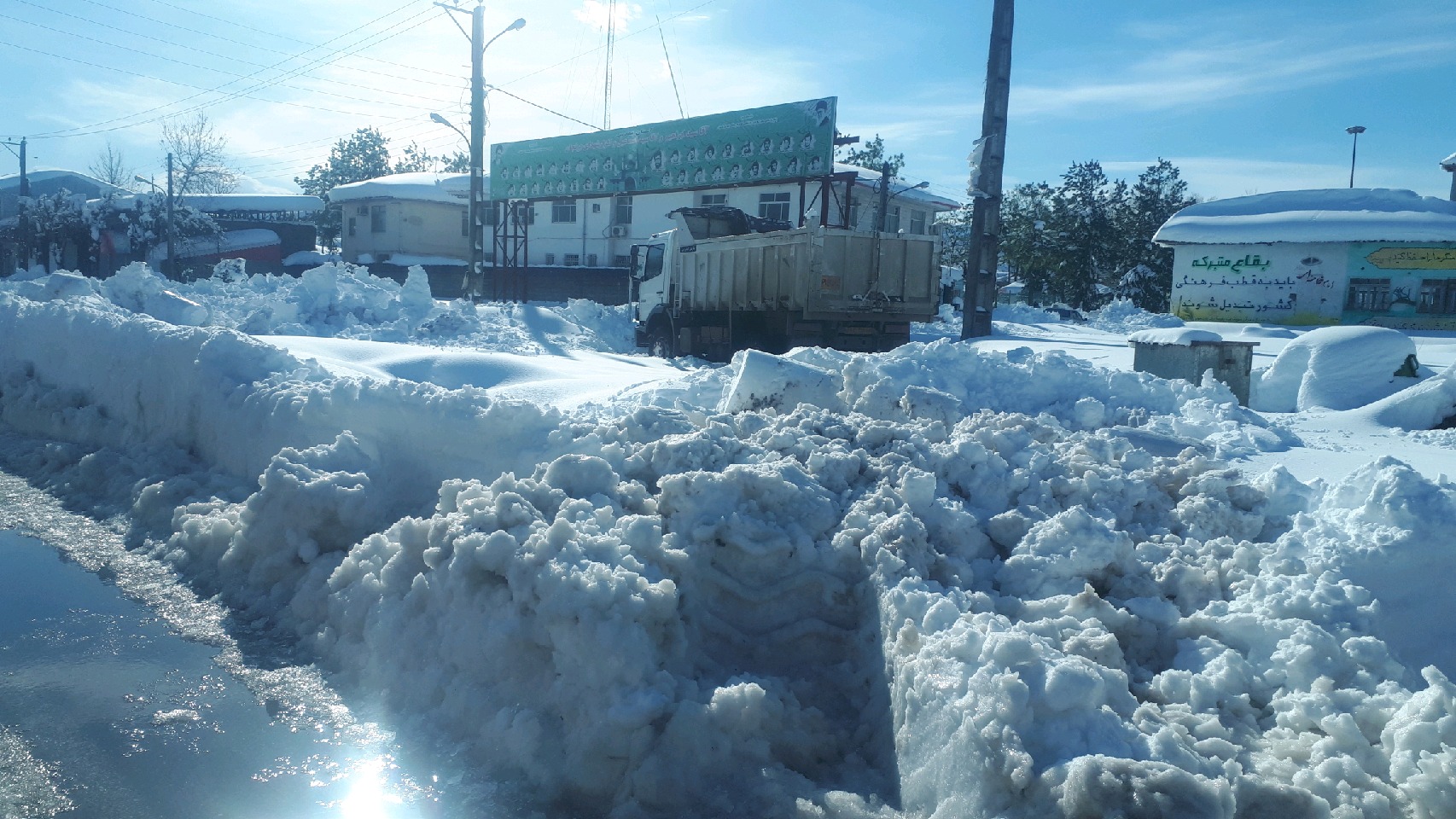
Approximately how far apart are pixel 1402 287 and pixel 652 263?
16.5 meters

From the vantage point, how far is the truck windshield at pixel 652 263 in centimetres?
1939

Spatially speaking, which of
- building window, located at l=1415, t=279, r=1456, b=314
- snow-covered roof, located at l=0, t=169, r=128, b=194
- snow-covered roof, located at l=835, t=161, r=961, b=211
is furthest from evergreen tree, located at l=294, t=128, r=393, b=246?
building window, located at l=1415, t=279, r=1456, b=314

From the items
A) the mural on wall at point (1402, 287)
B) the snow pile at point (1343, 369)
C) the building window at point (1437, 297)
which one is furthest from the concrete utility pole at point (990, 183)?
the building window at point (1437, 297)

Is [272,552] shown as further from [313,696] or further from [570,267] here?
[570,267]

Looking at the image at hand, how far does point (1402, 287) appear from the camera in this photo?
2144 centimetres

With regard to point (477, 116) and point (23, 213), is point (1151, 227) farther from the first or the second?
point (23, 213)

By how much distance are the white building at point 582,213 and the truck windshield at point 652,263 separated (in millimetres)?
5648

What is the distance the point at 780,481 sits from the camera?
4.39 m

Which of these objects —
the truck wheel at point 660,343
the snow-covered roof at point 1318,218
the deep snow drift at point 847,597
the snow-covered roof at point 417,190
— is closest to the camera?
the deep snow drift at point 847,597

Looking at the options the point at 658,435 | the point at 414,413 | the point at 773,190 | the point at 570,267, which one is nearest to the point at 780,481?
the point at 658,435

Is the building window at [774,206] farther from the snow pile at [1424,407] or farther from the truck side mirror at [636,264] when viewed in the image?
the snow pile at [1424,407]

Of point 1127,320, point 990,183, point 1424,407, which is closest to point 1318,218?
point 1127,320

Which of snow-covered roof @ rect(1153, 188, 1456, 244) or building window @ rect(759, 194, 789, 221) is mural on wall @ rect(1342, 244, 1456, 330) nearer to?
snow-covered roof @ rect(1153, 188, 1456, 244)

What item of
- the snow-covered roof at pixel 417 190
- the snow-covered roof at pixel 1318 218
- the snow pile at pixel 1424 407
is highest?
the snow-covered roof at pixel 417 190
